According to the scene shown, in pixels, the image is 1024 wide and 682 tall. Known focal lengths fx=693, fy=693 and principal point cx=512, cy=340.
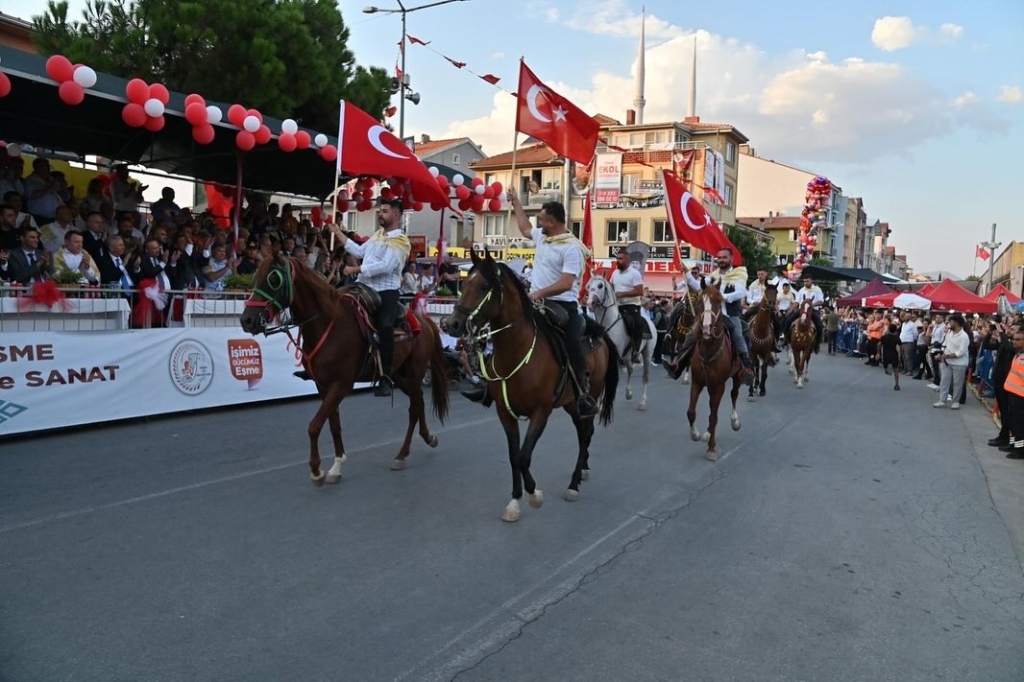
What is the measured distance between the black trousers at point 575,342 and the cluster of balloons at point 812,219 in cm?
2532

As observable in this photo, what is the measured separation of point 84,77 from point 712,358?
8.98 metres

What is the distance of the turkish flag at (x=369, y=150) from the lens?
9.16 meters

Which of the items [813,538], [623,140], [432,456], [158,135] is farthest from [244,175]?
[623,140]

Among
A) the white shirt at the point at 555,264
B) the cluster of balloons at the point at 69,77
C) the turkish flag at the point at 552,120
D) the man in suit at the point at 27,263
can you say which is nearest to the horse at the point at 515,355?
the white shirt at the point at 555,264

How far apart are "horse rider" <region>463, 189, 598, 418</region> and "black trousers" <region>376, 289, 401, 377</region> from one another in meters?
1.36

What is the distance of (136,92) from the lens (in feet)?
31.8

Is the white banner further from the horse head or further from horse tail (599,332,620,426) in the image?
horse tail (599,332,620,426)

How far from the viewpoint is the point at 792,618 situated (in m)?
4.37

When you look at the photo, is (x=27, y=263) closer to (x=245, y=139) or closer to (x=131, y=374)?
(x=131, y=374)

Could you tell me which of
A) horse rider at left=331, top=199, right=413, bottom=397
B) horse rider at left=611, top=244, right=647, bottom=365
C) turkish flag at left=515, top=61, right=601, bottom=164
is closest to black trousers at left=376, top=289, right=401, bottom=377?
horse rider at left=331, top=199, right=413, bottom=397

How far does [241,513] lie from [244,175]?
1249 centimetres

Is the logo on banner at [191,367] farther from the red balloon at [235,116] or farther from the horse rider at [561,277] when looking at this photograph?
the horse rider at [561,277]

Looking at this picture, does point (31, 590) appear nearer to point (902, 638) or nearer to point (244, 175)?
point (902, 638)

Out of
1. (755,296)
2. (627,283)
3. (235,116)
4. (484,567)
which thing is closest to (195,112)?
(235,116)
